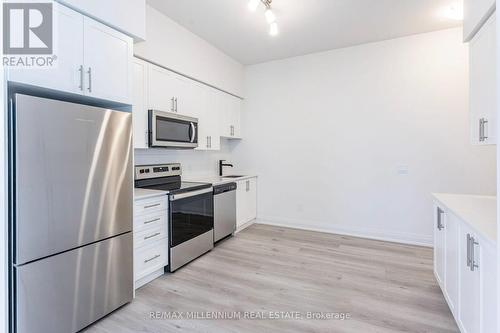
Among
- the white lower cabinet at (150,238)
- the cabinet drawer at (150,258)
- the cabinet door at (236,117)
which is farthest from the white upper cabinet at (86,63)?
the cabinet door at (236,117)

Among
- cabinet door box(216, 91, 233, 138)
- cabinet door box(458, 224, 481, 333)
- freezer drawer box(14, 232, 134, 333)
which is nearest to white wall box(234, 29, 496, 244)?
cabinet door box(216, 91, 233, 138)

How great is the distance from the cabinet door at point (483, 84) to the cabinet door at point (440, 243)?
0.68 metres

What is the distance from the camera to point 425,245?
369 centimetres

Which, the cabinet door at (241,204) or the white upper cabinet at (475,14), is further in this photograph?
the cabinet door at (241,204)

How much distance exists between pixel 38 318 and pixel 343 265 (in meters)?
2.82

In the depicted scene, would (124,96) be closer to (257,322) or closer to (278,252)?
(257,322)

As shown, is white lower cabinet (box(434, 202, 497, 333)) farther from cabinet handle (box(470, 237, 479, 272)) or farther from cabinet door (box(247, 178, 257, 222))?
cabinet door (box(247, 178, 257, 222))

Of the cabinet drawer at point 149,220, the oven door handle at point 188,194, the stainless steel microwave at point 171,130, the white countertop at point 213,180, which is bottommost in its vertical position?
the cabinet drawer at point 149,220

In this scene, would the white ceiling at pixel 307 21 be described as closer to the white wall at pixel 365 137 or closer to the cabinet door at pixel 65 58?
the white wall at pixel 365 137

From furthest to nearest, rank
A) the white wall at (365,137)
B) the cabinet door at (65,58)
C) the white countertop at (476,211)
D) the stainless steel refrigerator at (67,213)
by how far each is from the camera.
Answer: the white wall at (365,137) → the cabinet door at (65,58) → the stainless steel refrigerator at (67,213) → the white countertop at (476,211)

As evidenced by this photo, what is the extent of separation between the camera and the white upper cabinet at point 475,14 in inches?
71.3

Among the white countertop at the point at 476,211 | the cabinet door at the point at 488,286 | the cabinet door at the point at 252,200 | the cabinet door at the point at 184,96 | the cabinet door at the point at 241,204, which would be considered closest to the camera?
the cabinet door at the point at 488,286

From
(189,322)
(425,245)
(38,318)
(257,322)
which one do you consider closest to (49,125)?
(38,318)

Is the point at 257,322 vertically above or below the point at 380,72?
below
